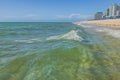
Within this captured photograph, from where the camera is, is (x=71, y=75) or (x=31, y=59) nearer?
(x=71, y=75)

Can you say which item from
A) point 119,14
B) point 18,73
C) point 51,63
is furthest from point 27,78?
point 119,14

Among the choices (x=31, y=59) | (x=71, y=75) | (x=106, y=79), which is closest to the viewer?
(x=106, y=79)

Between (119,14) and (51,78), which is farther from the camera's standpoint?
(119,14)

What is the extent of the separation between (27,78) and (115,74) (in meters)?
3.15

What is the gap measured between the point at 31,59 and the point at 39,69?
190cm

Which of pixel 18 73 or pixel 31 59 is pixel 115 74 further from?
pixel 31 59

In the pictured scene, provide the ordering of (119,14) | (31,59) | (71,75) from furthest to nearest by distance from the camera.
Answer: (119,14) → (31,59) → (71,75)

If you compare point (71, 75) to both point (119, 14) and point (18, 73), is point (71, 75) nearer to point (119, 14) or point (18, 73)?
point (18, 73)

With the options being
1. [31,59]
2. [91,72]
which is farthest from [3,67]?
[91,72]

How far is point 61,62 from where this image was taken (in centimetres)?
902

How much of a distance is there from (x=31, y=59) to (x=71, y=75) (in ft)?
10.4

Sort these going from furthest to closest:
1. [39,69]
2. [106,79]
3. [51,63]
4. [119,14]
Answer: [119,14], [51,63], [39,69], [106,79]

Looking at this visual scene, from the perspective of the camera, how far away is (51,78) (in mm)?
6723

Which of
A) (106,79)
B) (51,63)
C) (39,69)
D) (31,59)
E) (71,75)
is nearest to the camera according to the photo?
(106,79)
